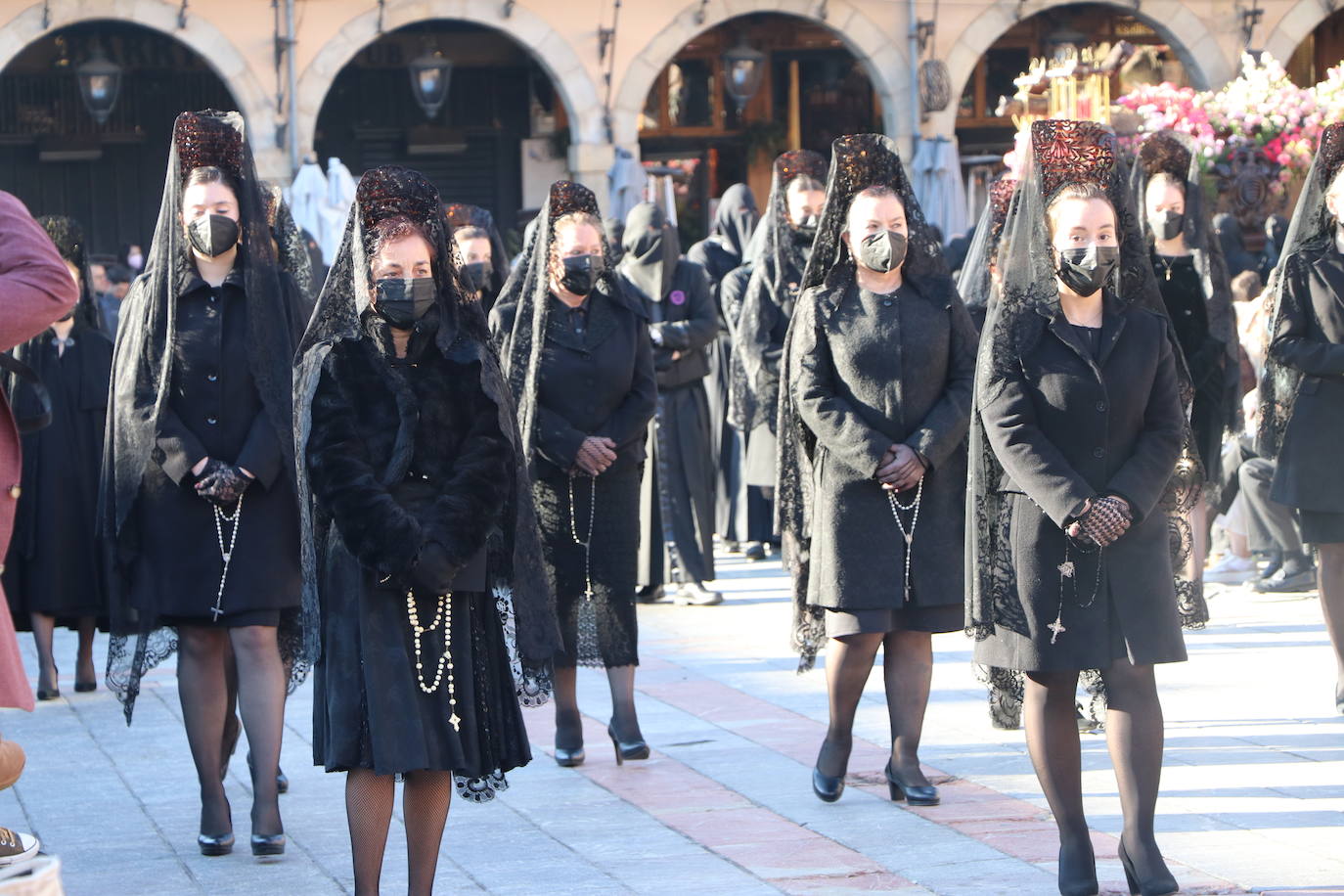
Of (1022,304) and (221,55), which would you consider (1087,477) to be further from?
(221,55)

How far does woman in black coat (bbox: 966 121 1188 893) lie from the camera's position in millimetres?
5055

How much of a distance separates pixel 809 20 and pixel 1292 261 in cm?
1609

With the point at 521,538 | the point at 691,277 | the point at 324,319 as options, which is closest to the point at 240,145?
the point at 324,319

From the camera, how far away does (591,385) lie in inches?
283

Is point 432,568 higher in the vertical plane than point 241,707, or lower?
higher

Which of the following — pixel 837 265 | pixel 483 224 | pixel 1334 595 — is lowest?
pixel 1334 595

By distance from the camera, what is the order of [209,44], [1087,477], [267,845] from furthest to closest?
1. [209,44]
2. [267,845]
3. [1087,477]

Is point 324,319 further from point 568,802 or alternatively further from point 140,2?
point 140,2

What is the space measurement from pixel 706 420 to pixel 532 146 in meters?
13.2

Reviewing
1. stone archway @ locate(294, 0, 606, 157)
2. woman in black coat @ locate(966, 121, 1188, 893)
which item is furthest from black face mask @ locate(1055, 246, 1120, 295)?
stone archway @ locate(294, 0, 606, 157)

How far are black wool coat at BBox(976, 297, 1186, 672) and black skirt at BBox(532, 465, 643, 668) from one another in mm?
2120

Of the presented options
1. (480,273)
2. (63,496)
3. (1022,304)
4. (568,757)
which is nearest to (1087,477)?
(1022,304)

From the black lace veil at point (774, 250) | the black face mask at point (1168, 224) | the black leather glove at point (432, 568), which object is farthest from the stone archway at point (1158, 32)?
the black leather glove at point (432, 568)

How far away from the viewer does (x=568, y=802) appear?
6520 millimetres
